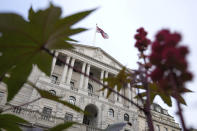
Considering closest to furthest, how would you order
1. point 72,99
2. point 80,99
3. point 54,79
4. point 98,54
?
1. point 72,99
2. point 80,99
3. point 54,79
4. point 98,54

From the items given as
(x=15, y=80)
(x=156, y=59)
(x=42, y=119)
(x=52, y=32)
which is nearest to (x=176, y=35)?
(x=156, y=59)

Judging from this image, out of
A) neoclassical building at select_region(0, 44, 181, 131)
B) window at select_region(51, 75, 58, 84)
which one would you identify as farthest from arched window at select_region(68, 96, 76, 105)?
window at select_region(51, 75, 58, 84)

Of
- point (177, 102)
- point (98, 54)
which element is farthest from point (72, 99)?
point (177, 102)

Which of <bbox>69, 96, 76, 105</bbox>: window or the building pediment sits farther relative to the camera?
the building pediment

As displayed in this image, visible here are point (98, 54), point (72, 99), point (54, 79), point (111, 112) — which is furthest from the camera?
point (98, 54)

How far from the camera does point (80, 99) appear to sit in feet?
66.7

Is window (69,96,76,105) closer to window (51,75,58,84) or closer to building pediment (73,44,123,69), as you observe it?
window (51,75,58,84)

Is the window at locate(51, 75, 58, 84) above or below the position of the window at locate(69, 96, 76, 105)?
above

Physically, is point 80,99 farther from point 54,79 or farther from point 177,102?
point 177,102

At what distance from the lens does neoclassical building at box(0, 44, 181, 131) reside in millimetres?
16300

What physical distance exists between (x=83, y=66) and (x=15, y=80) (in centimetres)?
2206

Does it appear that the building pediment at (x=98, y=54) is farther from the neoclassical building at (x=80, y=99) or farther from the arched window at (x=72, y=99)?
the arched window at (x=72, y=99)

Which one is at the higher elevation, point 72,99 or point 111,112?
point 72,99

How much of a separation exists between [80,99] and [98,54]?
872 cm
